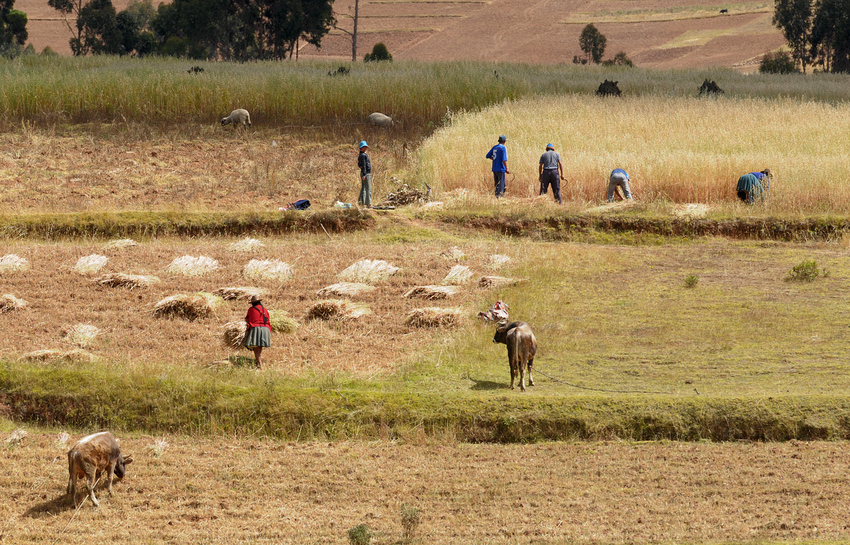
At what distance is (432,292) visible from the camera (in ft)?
50.6

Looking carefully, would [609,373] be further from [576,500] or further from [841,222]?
[841,222]

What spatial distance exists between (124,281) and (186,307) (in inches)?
82.4

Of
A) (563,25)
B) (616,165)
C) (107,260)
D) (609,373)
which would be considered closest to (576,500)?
(609,373)

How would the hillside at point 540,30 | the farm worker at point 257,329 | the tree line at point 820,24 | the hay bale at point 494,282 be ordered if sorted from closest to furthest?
the farm worker at point 257,329
the hay bale at point 494,282
the tree line at point 820,24
the hillside at point 540,30

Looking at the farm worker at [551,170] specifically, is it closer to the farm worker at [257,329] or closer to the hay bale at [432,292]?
the hay bale at [432,292]

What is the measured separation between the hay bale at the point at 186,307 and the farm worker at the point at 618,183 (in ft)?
34.6

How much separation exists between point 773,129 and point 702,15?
9530 cm

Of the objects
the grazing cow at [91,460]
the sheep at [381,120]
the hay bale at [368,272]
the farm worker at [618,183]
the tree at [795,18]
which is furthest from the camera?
the tree at [795,18]

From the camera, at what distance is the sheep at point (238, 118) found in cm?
2980

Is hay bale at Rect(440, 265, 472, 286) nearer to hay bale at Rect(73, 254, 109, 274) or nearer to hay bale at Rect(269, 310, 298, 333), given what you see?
hay bale at Rect(269, 310, 298, 333)

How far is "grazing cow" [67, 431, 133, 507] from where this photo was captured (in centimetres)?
877

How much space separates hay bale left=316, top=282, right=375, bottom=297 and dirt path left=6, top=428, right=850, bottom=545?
5254mm

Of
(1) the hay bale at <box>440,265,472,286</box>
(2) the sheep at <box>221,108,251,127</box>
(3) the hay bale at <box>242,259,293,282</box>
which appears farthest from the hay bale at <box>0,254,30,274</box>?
(2) the sheep at <box>221,108,251,127</box>

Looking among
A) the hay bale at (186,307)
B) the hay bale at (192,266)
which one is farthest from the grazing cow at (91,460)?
the hay bale at (192,266)
